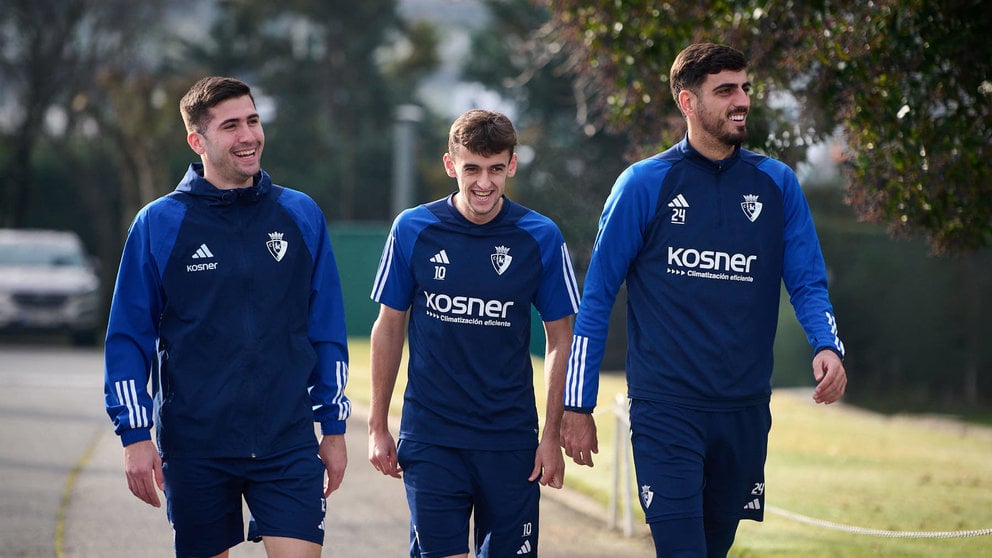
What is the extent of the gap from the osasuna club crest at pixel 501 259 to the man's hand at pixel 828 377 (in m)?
1.16

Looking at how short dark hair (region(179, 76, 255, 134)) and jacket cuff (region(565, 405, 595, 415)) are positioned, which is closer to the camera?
short dark hair (region(179, 76, 255, 134))

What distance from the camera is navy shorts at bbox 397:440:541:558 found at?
4.91m

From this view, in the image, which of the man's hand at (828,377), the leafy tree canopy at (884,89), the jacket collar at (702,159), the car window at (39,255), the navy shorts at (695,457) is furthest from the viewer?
the car window at (39,255)

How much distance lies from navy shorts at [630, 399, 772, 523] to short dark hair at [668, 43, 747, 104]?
118cm

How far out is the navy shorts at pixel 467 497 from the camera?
16.1ft

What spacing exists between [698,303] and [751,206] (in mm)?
422

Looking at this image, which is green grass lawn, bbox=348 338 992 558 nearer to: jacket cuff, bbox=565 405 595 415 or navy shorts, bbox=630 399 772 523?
navy shorts, bbox=630 399 772 523

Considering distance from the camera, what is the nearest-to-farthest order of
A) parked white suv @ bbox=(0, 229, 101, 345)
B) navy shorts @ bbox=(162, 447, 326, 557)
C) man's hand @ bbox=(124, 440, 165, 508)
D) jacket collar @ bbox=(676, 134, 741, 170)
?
man's hand @ bbox=(124, 440, 165, 508) → navy shorts @ bbox=(162, 447, 326, 557) → jacket collar @ bbox=(676, 134, 741, 170) → parked white suv @ bbox=(0, 229, 101, 345)

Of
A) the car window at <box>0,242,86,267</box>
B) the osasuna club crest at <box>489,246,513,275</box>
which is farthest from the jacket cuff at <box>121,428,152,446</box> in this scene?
the car window at <box>0,242,86,267</box>

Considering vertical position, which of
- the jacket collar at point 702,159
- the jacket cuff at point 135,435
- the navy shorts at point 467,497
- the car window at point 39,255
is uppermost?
the jacket collar at point 702,159

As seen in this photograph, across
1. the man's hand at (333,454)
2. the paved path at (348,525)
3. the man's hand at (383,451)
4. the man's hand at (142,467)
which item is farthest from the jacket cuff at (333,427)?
the paved path at (348,525)

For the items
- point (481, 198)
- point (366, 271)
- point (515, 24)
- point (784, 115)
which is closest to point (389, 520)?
point (784, 115)

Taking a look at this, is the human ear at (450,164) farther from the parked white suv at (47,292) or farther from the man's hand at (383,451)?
the parked white suv at (47,292)

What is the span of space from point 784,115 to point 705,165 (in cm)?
357
